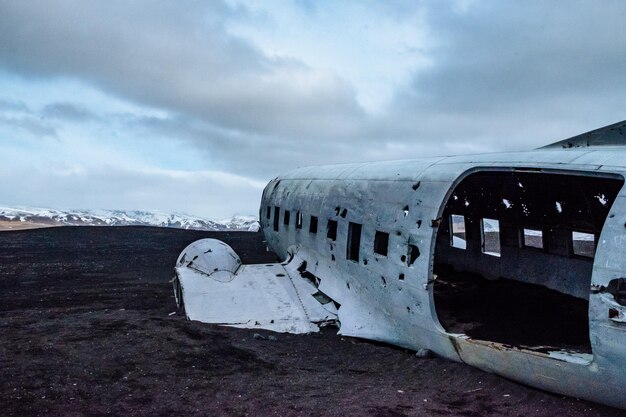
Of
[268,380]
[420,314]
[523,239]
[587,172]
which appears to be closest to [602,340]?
[587,172]

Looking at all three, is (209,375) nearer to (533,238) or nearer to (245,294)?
(245,294)

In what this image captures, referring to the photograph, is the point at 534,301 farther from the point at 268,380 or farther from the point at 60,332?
the point at 60,332

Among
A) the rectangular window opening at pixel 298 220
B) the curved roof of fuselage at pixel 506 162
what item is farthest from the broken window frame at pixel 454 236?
the rectangular window opening at pixel 298 220

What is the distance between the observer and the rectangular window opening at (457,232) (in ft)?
59.1

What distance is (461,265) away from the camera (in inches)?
695

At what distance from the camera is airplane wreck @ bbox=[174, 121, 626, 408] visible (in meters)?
7.44

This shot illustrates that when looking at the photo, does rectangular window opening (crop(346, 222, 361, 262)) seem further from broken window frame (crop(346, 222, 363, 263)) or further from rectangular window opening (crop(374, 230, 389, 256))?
rectangular window opening (crop(374, 230, 389, 256))

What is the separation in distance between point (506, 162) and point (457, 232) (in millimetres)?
9949

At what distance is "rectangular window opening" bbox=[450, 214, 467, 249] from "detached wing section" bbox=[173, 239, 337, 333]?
20.5ft

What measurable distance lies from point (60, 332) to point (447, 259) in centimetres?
1268

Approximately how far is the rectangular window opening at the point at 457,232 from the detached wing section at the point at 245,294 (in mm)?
6252

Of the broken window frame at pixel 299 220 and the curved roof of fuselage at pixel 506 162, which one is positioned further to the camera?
the broken window frame at pixel 299 220

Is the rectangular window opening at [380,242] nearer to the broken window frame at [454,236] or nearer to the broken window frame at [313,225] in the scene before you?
the broken window frame at [313,225]

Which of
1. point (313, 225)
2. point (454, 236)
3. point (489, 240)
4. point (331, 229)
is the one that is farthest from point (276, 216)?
point (489, 240)
